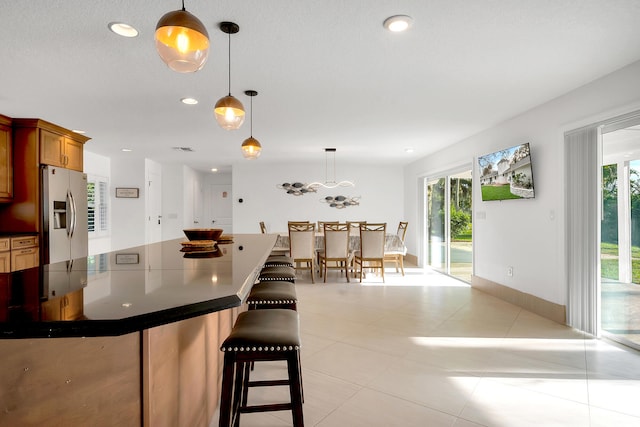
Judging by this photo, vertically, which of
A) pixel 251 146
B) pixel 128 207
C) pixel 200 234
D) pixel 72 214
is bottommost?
pixel 200 234

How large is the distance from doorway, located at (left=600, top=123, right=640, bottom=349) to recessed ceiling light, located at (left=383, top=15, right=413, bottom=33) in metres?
2.25

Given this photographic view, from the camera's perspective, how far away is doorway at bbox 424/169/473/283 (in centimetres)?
594

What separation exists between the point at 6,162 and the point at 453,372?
17.5 ft

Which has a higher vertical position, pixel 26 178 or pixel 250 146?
pixel 250 146

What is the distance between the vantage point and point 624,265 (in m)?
Result: 3.14

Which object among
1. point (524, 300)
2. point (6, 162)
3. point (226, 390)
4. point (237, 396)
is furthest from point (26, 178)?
point (524, 300)

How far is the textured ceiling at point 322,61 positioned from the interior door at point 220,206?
5.78 m

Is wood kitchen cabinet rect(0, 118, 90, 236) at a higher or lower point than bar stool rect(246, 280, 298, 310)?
higher

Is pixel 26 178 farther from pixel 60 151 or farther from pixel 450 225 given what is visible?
pixel 450 225

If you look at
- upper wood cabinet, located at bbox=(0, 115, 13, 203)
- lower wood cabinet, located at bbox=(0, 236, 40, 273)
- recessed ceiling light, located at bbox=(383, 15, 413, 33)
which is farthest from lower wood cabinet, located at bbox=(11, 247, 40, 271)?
recessed ceiling light, located at bbox=(383, 15, 413, 33)

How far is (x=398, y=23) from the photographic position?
224cm

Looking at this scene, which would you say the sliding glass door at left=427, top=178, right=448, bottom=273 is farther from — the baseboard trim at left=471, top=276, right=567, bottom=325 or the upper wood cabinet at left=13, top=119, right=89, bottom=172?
the upper wood cabinet at left=13, top=119, right=89, bottom=172

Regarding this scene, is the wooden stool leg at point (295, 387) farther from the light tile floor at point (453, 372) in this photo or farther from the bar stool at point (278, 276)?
the bar stool at point (278, 276)

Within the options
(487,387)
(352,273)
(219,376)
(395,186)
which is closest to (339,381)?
(219,376)
